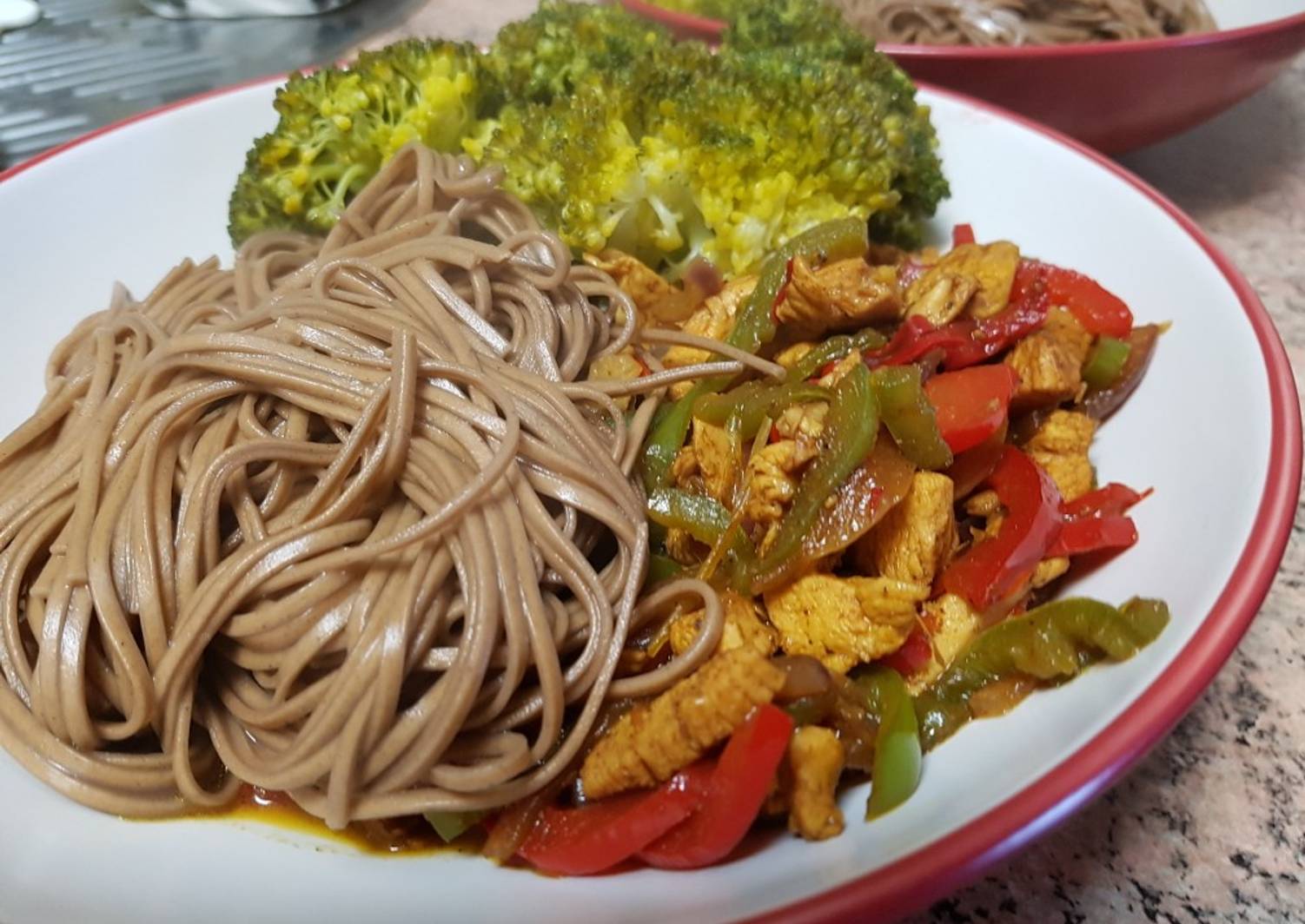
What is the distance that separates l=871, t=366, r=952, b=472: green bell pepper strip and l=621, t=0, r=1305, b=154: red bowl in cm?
172

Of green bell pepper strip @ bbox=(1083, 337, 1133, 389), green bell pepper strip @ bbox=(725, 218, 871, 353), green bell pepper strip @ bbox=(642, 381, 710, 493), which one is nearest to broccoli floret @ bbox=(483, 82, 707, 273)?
green bell pepper strip @ bbox=(725, 218, 871, 353)

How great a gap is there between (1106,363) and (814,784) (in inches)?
50.2

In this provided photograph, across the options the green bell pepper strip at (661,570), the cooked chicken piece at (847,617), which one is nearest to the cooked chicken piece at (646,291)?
the green bell pepper strip at (661,570)

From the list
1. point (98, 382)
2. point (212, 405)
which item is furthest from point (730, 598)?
point (98, 382)

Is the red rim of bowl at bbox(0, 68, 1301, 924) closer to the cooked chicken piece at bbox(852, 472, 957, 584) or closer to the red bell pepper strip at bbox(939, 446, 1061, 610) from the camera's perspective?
the red bell pepper strip at bbox(939, 446, 1061, 610)

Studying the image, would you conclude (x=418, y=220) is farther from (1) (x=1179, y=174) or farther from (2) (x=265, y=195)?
(1) (x=1179, y=174)

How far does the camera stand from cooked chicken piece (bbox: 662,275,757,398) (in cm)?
248

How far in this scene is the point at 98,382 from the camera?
225 cm

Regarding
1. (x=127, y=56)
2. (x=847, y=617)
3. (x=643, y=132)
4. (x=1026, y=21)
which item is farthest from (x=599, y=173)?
(x=127, y=56)

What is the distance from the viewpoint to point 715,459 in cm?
210

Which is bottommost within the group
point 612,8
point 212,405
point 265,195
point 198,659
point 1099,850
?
point 1099,850

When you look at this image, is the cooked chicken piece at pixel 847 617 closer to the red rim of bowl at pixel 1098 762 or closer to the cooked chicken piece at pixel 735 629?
the cooked chicken piece at pixel 735 629

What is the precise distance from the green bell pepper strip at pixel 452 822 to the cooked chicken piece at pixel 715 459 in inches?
32.1

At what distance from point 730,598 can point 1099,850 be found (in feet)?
2.77
